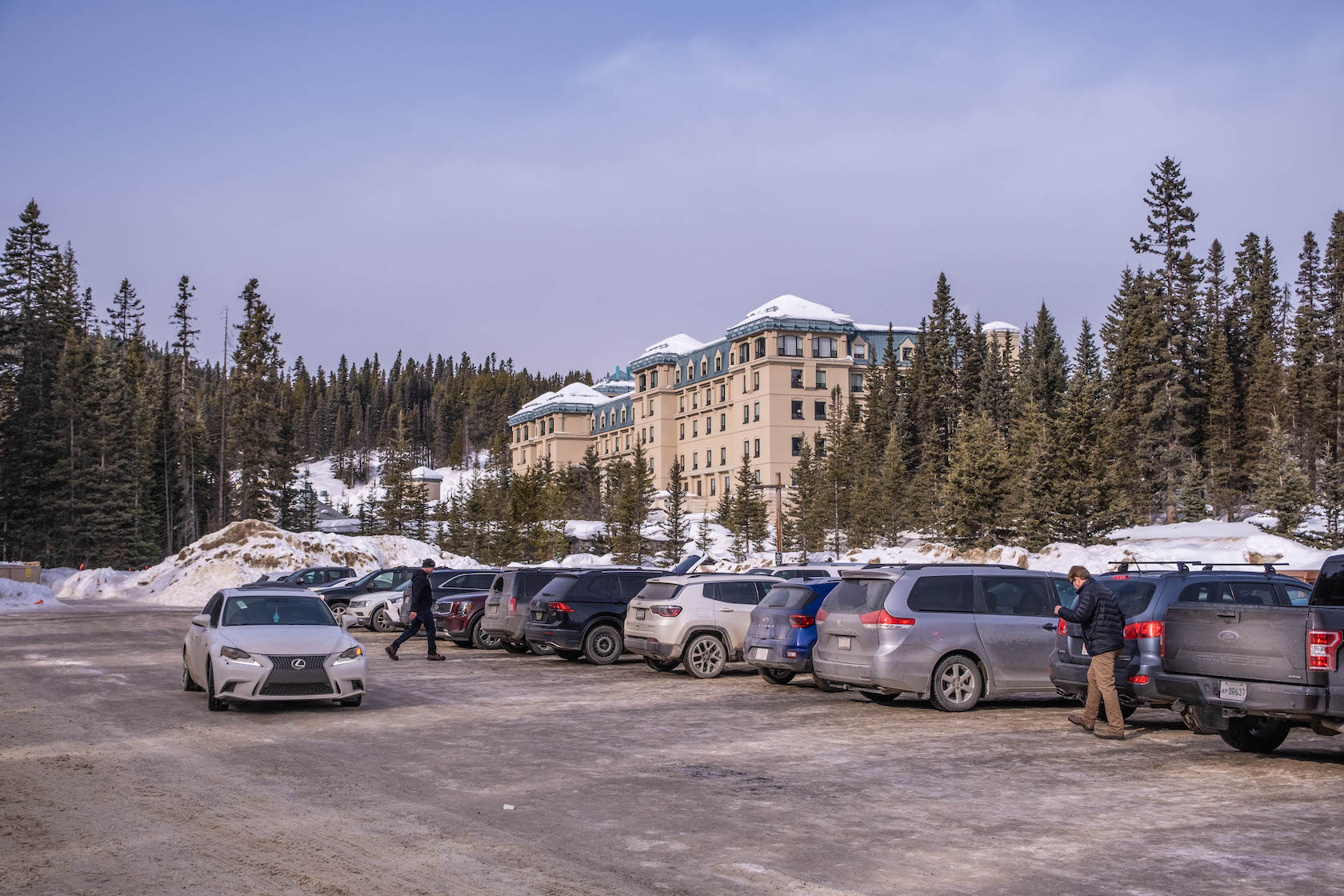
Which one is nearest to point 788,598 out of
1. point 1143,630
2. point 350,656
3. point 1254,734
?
point 1143,630

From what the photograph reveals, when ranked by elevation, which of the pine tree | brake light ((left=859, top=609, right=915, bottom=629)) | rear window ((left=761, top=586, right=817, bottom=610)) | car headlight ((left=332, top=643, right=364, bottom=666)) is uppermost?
the pine tree

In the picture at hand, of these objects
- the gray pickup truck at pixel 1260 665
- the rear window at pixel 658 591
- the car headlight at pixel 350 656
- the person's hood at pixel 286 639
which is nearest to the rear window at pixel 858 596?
the gray pickup truck at pixel 1260 665

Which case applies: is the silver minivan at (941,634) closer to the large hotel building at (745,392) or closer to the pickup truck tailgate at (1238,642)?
the pickup truck tailgate at (1238,642)

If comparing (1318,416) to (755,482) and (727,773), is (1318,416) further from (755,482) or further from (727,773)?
(727,773)

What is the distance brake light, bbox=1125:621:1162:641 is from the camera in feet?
41.0

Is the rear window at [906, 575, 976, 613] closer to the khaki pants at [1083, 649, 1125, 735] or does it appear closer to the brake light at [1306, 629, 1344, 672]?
the khaki pants at [1083, 649, 1125, 735]

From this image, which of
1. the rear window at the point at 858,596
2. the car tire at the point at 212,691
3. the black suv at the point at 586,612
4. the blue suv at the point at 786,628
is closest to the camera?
the car tire at the point at 212,691

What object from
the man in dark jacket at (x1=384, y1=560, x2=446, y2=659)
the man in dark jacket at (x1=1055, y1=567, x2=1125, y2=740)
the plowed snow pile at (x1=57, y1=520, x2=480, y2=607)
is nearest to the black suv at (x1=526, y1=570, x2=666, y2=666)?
the man in dark jacket at (x1=384, y1=560, x2=446, y2=659)

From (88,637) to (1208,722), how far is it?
25934 millimetres

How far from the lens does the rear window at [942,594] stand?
14773 mm

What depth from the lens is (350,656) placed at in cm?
1445

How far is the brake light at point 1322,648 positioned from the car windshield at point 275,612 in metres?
11.5

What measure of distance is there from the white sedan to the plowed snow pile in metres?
38.3

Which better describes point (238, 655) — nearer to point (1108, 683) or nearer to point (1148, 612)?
point (1108, 683)
